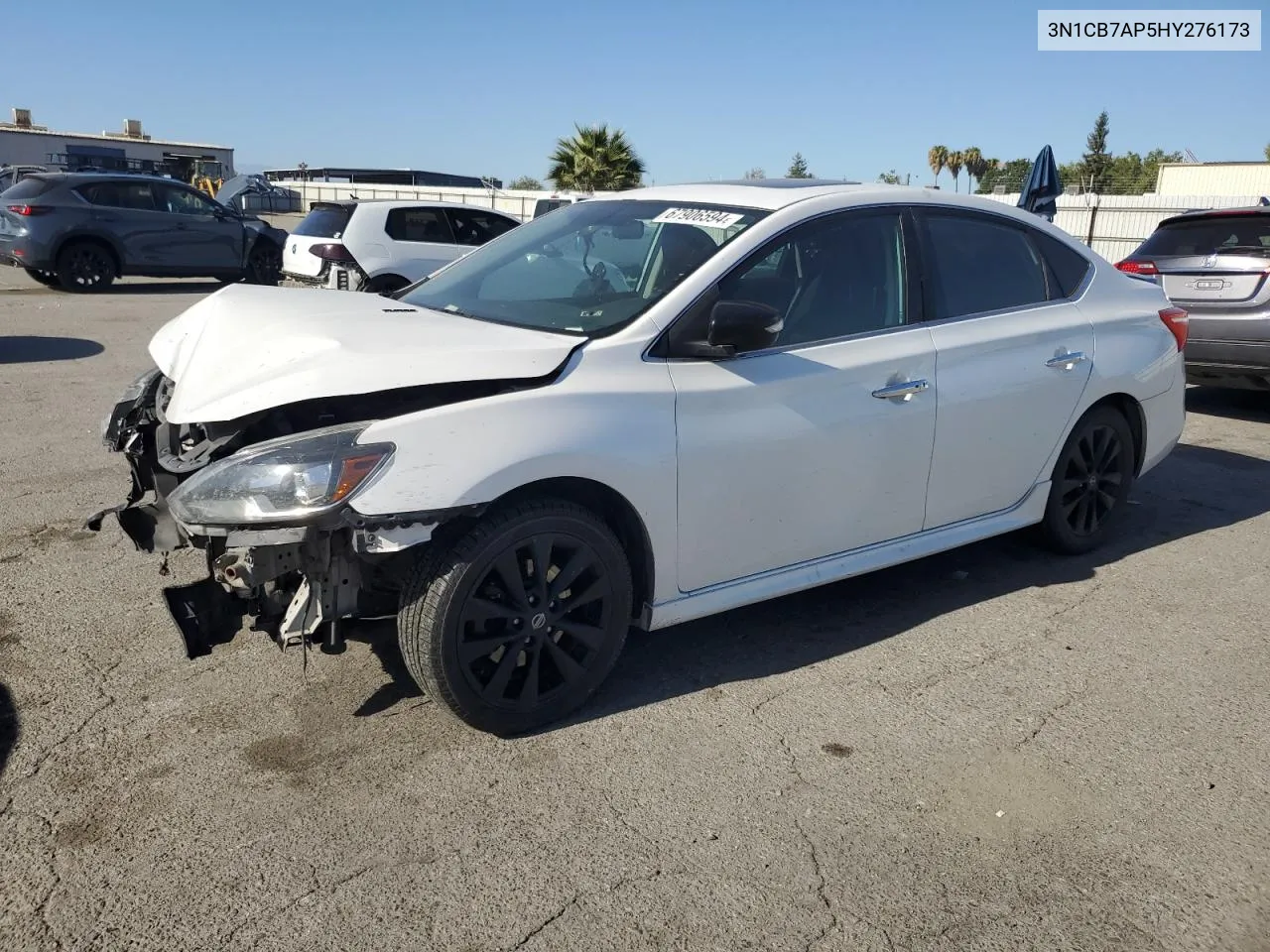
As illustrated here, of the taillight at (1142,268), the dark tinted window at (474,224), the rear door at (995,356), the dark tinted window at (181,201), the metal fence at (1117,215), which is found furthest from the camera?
the metal fence at (1117,215)

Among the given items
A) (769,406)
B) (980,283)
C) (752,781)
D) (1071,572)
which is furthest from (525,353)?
(1071,572)

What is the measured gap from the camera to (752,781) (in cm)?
310

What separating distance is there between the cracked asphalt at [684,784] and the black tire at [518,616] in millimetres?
149

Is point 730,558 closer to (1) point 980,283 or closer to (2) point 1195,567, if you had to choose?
(1) point 980,283

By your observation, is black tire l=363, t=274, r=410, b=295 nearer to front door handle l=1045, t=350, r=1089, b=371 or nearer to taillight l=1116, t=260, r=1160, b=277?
taillight l=1116, t=260, r=1160, b=277

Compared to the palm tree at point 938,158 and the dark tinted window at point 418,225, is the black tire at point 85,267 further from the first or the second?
the palm tree at point 938,158

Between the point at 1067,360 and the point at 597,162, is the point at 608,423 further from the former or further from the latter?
the point at 597,162

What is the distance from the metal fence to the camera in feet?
62.9

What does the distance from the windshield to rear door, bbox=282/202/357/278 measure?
8.37m

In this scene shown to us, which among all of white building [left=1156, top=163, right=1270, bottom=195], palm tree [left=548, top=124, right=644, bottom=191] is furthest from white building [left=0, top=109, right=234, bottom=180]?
white building [left=1156, top=163, right=1270, bottom=195]

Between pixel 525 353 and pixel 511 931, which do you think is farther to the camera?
pixel 525 353

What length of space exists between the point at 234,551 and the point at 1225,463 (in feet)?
21.8

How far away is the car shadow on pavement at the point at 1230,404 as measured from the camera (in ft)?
29.1

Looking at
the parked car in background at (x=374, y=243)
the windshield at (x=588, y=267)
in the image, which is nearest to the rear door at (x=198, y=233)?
the parked car in background at (x=374, y=243)
